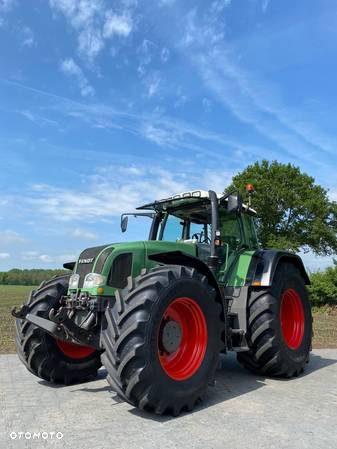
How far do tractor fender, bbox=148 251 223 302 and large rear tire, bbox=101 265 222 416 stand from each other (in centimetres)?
29

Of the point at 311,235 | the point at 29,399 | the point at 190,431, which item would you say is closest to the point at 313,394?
the point at 190,431

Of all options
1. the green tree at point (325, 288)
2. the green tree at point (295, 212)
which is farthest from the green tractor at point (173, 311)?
the green tree at point (295, 212)

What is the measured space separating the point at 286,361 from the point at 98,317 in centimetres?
303

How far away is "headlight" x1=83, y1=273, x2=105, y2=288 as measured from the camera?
5434 millimetres

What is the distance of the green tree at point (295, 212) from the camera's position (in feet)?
109

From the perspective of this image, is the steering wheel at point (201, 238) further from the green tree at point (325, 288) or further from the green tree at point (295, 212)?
the green tree at point (295, 212)

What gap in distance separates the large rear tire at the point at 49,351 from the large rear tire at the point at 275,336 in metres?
2.30

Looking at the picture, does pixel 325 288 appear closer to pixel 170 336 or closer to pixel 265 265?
pixel 265 265

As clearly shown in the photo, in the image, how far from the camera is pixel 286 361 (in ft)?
21.9

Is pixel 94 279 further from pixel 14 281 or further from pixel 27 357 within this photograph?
pixel 14 281

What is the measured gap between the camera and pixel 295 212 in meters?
33.7

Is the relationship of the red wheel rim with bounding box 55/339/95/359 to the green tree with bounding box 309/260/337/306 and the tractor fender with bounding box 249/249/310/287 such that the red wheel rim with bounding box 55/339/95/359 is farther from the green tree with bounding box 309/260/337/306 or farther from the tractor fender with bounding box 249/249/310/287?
the green tree with bounding box 309/260/337/306

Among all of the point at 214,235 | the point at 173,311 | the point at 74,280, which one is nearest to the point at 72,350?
the point at 74,280

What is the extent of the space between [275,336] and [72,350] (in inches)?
113
